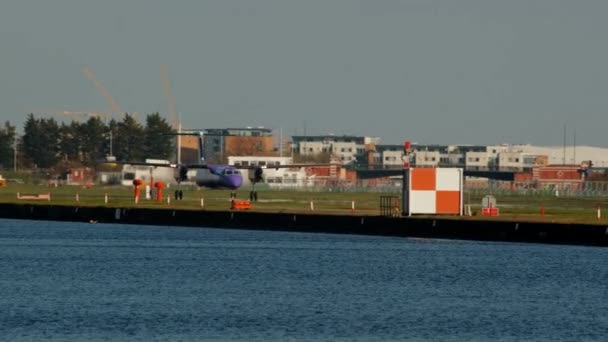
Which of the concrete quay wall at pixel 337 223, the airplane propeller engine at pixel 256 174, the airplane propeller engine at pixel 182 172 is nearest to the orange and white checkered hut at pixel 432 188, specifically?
the concrete quay wall at pixel 337 223

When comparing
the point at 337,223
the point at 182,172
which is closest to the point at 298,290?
the point at 337,223

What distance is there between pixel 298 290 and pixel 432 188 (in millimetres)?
34405

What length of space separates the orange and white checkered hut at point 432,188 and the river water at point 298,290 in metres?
2.62

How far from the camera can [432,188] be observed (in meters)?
99.5

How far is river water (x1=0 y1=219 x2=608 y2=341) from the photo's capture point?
53.6m

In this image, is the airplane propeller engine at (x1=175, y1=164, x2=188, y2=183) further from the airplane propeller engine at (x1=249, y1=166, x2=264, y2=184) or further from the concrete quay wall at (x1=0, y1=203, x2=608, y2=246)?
the concrete quay wall at (x1=0, y1=203, x2=608, y2=246)

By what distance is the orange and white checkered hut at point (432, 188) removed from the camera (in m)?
99.1

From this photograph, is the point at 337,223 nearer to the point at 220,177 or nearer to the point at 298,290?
the point at 298,290

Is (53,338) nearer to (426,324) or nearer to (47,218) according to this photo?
(426,324)

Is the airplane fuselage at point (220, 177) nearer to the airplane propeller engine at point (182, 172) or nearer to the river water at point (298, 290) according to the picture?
the airplane propeller engine at point (182, 172)

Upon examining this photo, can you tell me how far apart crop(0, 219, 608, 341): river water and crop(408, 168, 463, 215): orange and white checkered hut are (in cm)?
262

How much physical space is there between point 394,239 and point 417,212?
414 centimetres

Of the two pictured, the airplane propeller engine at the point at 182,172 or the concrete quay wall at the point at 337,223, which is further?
the airplane propeller engine at the point at 182,172

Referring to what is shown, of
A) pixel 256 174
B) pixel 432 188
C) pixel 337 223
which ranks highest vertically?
pixel 256 174
